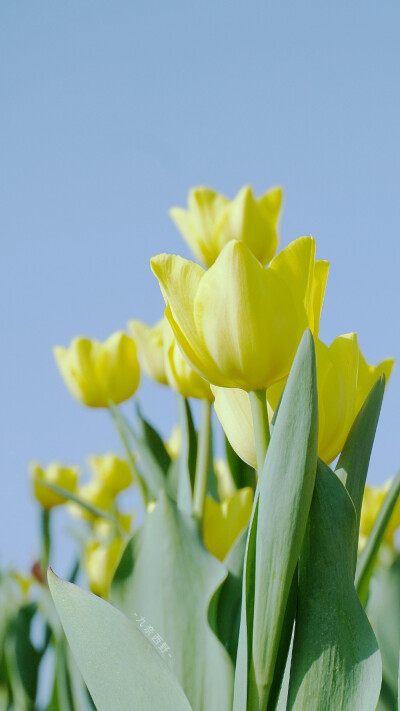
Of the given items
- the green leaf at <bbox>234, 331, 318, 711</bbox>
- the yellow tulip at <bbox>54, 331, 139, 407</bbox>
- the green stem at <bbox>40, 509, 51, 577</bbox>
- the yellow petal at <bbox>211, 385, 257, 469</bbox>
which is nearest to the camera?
the green leaf at <bbox>234, 331, 318, 711</bbox>

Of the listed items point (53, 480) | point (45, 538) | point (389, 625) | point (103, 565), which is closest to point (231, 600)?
point (389, 625)

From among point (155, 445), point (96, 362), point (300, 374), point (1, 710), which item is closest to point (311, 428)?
point (300, 374)

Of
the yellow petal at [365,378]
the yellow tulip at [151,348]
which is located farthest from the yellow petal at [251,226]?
the yellow petal at [365,378]

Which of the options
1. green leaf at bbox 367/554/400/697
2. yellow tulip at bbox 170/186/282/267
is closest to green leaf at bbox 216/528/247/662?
green leaf at bbox 367/554/400/697

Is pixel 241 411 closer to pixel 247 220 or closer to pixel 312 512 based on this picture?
pixel 312 512

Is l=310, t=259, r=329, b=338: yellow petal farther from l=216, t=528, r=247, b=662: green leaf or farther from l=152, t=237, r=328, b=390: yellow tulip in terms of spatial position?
l=216, t=528, r=247, b=662: green leaf

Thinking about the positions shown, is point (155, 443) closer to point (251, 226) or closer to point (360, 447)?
point (251, 226)
